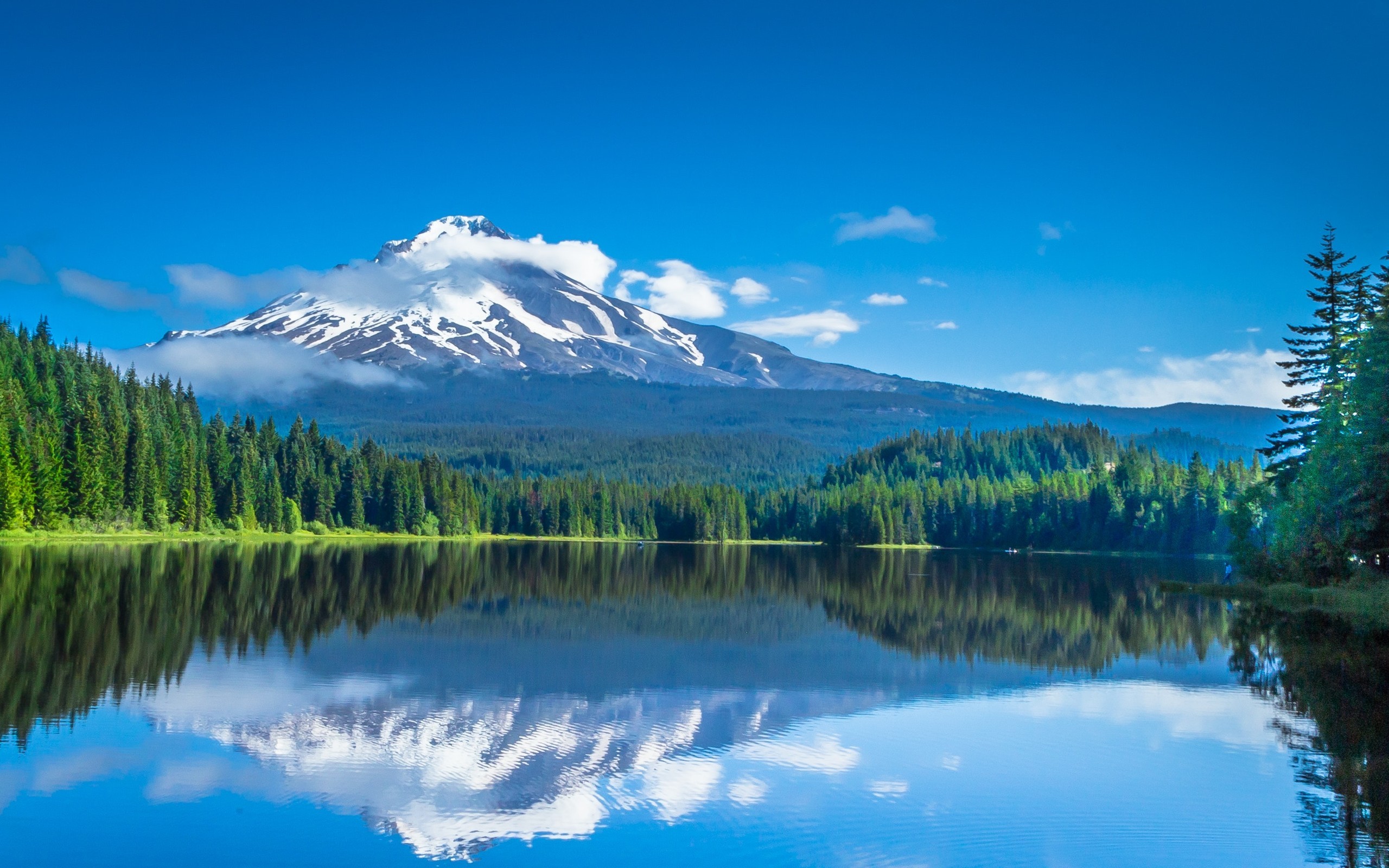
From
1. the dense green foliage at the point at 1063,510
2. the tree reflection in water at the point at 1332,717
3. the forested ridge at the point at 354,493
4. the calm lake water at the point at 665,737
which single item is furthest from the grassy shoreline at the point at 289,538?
the tree reflection in water at the point at 1332,717

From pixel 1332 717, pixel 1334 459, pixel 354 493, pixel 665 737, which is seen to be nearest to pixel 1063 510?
pixel 354 493

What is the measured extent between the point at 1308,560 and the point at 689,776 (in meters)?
38.9

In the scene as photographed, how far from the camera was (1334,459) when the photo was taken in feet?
148

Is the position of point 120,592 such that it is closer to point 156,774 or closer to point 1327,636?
point 156,774

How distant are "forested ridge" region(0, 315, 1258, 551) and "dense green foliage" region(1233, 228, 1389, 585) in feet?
285

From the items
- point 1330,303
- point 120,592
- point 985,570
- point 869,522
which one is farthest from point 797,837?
point 869,522

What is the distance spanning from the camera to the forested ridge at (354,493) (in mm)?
97562

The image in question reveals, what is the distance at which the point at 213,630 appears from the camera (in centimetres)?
3478

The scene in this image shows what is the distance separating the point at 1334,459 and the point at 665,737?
36.1 m

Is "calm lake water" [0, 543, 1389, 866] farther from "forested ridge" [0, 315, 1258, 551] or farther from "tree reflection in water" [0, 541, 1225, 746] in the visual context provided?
"forested ridge" [0, 315, 1258, 551]

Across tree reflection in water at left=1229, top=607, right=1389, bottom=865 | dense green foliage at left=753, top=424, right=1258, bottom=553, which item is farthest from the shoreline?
dense green foliage at left=753, top=424, right=1258, bottom=553

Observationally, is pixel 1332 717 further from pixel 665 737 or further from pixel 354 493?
pixel 354 493

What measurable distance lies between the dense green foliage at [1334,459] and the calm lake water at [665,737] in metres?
4.89

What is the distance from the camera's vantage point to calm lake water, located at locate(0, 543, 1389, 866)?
1532cm
